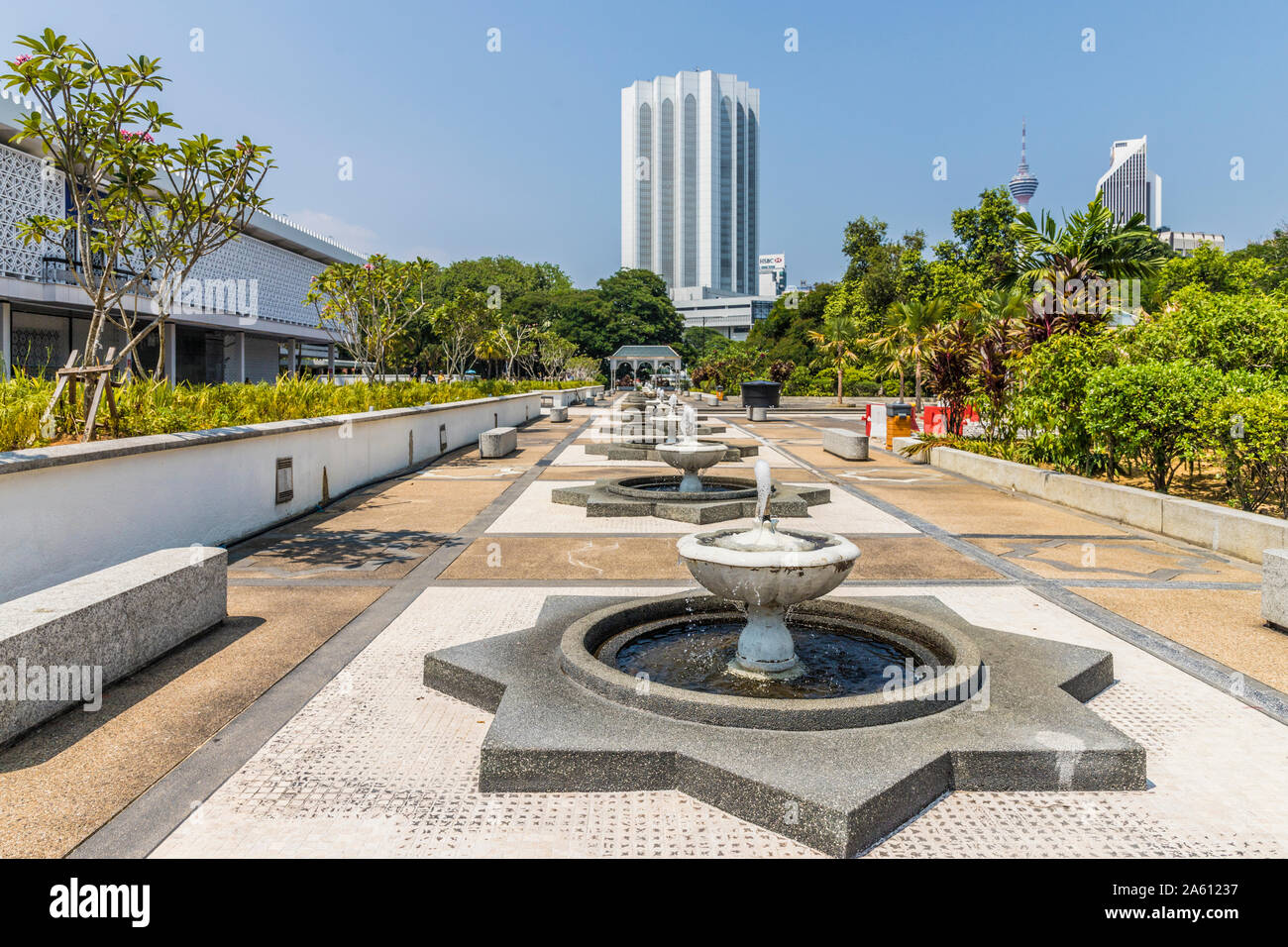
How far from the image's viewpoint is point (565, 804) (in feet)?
12.4

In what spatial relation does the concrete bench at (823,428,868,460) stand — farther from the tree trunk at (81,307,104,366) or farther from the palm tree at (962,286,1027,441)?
the tree trunk at (81,307,104,366)

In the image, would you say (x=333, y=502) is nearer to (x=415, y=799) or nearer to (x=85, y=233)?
(x=85, y=233)

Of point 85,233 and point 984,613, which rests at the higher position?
point 85,233

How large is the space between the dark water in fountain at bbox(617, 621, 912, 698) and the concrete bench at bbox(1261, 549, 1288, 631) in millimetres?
3051

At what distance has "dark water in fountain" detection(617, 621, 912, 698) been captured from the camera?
16.5 ft

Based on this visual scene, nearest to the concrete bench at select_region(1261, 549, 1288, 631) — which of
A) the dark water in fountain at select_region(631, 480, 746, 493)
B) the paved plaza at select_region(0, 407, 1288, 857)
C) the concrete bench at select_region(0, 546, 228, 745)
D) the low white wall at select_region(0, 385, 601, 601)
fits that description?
the paved plaza at select_region(0, 407, 1288, 857)

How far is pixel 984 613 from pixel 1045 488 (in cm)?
717

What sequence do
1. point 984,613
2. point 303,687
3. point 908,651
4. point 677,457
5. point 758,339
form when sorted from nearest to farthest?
point 303,687 → point 908,651 → point 984,613 → point 677,457 → point 758,339

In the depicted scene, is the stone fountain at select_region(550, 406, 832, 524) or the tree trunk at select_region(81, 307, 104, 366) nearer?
the tree trunk at select_region(81, 307, 104, 366)

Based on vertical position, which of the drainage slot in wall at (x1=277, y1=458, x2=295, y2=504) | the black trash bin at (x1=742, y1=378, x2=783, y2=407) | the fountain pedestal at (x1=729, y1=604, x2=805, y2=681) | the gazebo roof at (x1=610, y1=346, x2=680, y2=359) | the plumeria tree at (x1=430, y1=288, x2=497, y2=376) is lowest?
the fountain pedestal at (x1=729, y1=604, x2=805, y2=681)

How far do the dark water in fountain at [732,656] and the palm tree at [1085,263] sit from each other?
11206 mm

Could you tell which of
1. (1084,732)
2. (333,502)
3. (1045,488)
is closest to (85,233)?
(333,502)

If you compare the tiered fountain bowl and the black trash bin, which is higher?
the black trash bin

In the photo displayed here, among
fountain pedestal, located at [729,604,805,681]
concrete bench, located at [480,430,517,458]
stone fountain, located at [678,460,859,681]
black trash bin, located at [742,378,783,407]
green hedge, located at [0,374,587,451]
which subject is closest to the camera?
stone fountain, located at [678,460,859,681]
